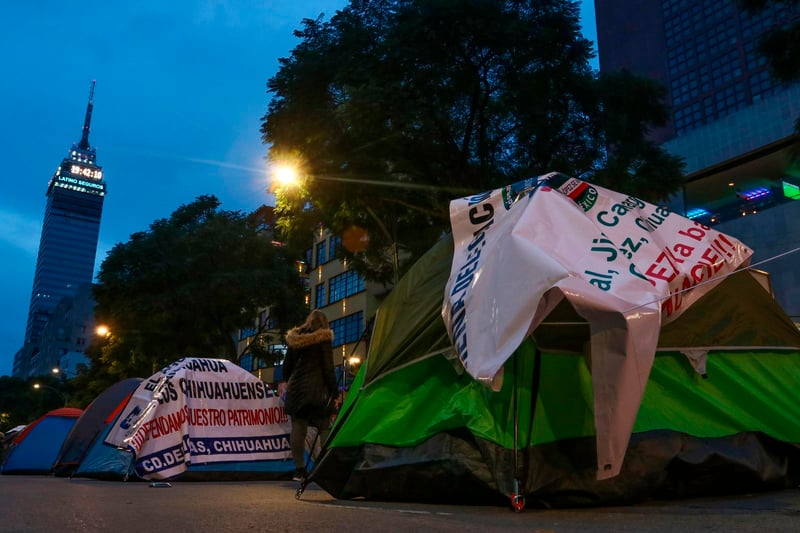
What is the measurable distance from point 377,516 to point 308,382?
10.5 ft

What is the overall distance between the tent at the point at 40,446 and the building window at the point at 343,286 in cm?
2252

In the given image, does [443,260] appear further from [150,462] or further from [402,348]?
[150,462]

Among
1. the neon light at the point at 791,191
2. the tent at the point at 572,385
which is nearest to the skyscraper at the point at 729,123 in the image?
the neon light at the point at 791,191

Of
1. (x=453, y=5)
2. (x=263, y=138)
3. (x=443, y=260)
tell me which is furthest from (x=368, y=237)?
(x=443, y=260)

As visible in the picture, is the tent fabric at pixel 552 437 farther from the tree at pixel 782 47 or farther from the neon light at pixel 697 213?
the neon light at pixel 697 213

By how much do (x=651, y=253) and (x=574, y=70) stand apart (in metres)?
10.2

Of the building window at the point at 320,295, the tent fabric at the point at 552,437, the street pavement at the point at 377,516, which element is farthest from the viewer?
the building window at the point at 320,295

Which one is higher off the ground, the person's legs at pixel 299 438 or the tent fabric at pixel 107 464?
the person's legs at pixel 299 438

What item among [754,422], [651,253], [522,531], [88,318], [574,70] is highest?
[88,318]

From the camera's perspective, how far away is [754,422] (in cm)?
411

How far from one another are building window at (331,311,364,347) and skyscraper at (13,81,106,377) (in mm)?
175496

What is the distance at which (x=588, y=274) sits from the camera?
10.5 ft

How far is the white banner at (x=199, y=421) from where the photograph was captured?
6.88m

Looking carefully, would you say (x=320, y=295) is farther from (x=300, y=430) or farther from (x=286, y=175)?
(x=300, y=430)
